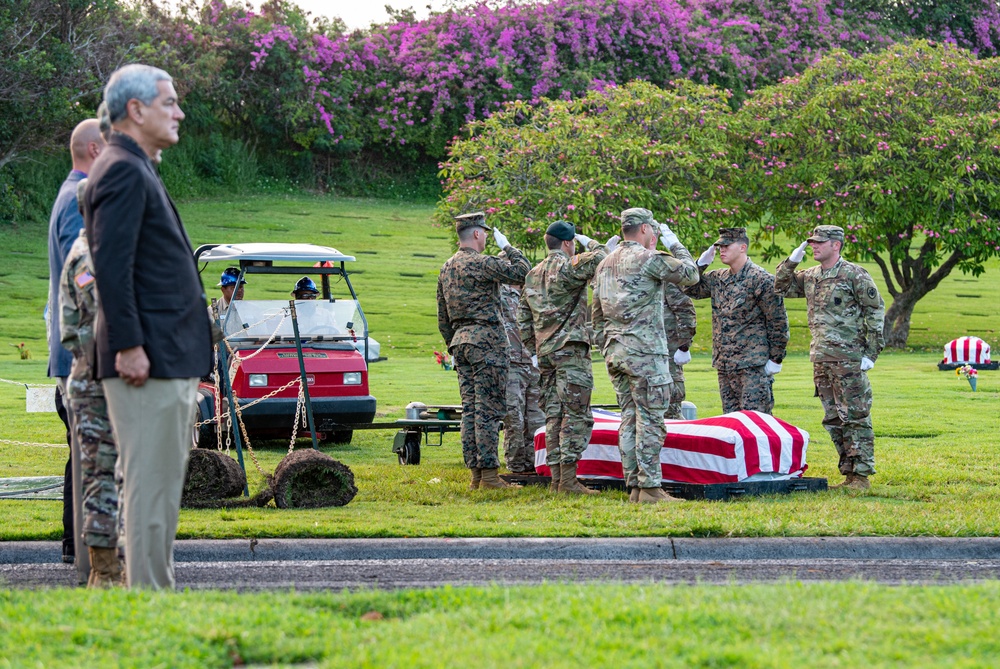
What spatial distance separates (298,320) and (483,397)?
14.3 ft

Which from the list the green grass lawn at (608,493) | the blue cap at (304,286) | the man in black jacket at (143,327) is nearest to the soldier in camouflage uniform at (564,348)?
the green grass lawn at (608,493)

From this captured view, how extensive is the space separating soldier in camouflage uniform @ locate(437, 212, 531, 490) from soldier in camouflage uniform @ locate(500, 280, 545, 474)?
85cm

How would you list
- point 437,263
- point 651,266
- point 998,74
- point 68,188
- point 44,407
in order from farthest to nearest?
1. point 437,263
2. point 998,74
3. point 651,266
4. point 44,407
5. point 68,188

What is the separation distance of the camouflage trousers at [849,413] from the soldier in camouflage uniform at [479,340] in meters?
2.78

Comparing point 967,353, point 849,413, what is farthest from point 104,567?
point 967,353

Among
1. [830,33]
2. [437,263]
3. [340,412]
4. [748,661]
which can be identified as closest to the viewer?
[748,661]

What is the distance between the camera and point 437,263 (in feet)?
141

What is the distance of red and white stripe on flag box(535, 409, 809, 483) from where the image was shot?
9.96 m

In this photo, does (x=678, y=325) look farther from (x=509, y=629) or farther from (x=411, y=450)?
(x=509, y=629)

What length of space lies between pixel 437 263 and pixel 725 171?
13.4 m

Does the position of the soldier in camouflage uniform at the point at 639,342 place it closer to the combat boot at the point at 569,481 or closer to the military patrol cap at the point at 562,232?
the combat boot at the point at 569,481

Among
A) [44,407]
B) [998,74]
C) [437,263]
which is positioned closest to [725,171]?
[998,74]

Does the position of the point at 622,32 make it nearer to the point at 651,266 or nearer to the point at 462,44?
the point at 462,44

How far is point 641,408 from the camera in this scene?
9.73 metres
